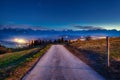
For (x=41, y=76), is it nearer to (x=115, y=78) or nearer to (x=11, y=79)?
(x=11, y=79)

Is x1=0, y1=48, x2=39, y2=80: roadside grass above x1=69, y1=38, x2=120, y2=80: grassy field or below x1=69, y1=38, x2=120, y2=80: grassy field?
below

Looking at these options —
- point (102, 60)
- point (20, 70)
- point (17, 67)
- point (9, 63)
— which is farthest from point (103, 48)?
point (20, 70)

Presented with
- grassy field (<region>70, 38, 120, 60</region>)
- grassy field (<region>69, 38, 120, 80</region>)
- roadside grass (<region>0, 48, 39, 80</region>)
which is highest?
grassy field (<region>70, 38, 120, 60</region>)

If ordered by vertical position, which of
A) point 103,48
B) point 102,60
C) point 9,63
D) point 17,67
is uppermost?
point 103,48

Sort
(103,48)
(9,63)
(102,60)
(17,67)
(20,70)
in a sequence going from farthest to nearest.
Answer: (103,48) → (9,63) → (102,60) → (17,67) → (20,70)

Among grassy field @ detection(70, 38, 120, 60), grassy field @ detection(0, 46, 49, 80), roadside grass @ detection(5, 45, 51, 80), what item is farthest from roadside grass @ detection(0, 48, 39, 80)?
grassy field @ detection(70, 38, 120, 60)

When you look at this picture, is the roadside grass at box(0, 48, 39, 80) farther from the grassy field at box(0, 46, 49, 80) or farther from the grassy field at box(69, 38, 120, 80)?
the grassy field at box(69, 38, 120, 80)

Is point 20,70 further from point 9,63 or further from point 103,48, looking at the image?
point 103,48

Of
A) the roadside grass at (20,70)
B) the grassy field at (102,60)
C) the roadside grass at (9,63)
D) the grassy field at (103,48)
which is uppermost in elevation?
the grassy field at (103,48)

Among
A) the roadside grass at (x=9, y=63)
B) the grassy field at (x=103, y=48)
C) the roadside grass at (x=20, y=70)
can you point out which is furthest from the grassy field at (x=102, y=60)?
the roadside grass at (x=9, y=63)

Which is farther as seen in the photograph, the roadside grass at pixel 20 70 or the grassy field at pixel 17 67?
the grassy field at pixel 17 67

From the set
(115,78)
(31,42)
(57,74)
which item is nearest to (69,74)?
(57,74)

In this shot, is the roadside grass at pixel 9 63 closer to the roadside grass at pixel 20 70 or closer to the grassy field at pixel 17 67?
the grassy field at pixel 17 67

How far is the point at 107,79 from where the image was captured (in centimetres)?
1576
